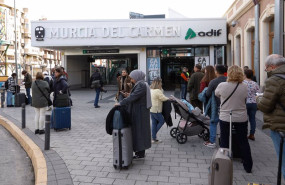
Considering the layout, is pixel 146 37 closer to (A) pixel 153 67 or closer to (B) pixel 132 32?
(B) pixel 132 32

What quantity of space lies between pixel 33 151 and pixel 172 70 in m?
19.6

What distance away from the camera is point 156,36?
19.6 metres

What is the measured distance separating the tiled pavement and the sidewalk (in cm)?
58

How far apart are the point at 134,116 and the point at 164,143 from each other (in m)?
1.76

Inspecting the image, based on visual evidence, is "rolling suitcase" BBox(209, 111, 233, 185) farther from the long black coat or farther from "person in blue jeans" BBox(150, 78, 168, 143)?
"person in blue jeans" BBox(150, 78, 168, 143)

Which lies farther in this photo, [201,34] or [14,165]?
[201,34]

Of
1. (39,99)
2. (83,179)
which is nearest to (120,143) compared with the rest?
(83,179)

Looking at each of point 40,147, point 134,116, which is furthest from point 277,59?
point 40,147

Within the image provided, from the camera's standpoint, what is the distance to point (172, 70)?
959 inches

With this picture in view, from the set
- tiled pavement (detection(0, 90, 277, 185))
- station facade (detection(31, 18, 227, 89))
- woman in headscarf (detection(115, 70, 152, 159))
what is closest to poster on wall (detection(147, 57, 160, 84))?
station facade (detection(31, 18, 227, 89))

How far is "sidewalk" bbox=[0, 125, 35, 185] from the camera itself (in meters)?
4.64

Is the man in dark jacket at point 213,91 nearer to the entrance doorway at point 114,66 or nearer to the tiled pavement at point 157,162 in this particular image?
the tiled pavement at point 157,162

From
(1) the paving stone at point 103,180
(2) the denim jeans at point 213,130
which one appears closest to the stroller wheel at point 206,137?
(2) the denim jeans at point 213,130

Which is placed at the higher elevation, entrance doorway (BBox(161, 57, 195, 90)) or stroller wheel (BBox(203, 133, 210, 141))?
entrance doorway (BBox(161, 57, 195, 90))
